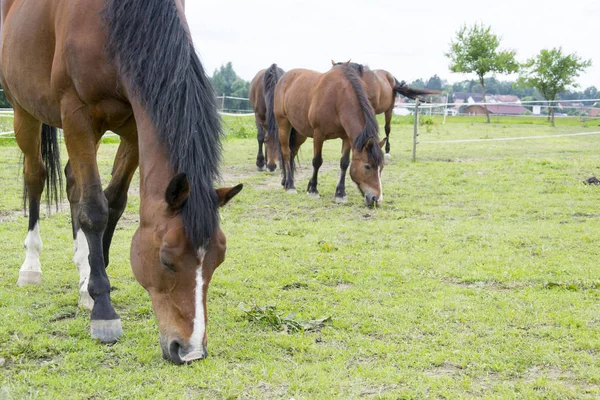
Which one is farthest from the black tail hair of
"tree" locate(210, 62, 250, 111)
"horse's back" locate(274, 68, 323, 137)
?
"tree" locate(210, 62, 250, 111)

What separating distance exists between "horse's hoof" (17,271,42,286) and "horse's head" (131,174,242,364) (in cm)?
207

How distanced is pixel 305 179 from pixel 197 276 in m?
8.19

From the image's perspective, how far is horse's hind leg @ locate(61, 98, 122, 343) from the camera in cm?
346

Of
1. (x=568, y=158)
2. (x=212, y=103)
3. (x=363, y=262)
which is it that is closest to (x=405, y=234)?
(x=363, y=262)

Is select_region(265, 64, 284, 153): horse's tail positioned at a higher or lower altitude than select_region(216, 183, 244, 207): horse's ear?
higher

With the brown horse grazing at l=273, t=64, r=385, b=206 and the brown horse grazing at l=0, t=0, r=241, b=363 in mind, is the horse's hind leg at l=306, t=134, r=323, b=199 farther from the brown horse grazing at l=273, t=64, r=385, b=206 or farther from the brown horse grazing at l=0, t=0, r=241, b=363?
the brown horse grazing at l=0, t=0, r=241, b=363

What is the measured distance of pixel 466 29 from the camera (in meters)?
39.0

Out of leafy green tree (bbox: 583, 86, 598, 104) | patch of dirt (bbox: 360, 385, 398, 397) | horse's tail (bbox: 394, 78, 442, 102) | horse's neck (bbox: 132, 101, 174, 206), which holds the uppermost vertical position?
leafy green tree (bbox: 583, 86, 598, 104)

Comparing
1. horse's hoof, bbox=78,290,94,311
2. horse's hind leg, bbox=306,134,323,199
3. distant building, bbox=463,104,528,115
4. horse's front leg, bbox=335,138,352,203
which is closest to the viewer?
horse's hoof, bbox=78,290,94,311

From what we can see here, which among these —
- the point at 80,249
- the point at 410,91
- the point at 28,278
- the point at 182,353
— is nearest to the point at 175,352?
the point at 182,353

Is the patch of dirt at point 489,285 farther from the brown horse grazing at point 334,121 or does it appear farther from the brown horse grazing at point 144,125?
the brown horse grazing at point 334,121

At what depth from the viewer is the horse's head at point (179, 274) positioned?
9.37 ft

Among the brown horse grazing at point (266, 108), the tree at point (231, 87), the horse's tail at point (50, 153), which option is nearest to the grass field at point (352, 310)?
the horse's tail at point (50, 153)

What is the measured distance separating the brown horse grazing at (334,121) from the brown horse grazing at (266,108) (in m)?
0.98
